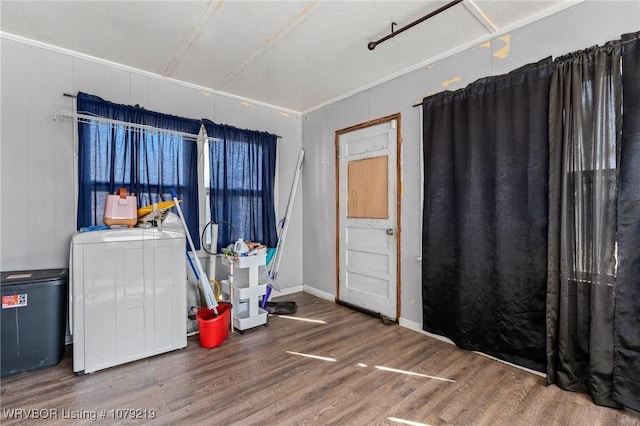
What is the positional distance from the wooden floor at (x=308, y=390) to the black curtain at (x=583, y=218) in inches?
10.9

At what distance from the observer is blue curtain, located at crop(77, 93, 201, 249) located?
276 centimetres

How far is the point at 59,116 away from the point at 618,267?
14.3 feet

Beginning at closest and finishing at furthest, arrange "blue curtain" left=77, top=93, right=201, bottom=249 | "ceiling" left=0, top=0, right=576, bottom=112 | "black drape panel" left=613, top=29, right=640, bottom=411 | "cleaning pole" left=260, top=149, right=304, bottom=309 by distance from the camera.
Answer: "black drape panel" left=613, top=29, right=640, bottom=411 → "ceiling" left=0, top=0, right=576, bottom=112 → "blue curtain" left=77, top=93, right=201, bottom=249 → "cleaning pole" left=260, top=149, right=304, bottom=309

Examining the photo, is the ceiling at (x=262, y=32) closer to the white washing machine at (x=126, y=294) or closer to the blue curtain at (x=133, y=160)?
the blue curtain at (x=133, y=160)

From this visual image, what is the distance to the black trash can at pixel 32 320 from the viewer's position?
85.8 inches

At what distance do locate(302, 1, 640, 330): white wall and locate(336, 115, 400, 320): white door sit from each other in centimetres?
13

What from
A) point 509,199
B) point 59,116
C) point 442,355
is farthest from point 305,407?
point 59,116

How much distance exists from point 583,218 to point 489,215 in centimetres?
59

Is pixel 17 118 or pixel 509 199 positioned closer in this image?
pixel 509 199

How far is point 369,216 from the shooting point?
11.7 ft

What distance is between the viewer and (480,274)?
2.50 meters

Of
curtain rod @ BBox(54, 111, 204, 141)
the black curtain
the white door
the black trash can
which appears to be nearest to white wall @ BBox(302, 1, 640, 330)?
the white door

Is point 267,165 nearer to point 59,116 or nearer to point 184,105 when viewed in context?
point 184,105

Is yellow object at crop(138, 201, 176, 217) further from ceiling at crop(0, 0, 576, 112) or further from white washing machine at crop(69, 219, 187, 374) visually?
ceiling at crop(0, 0, 576, 112)
